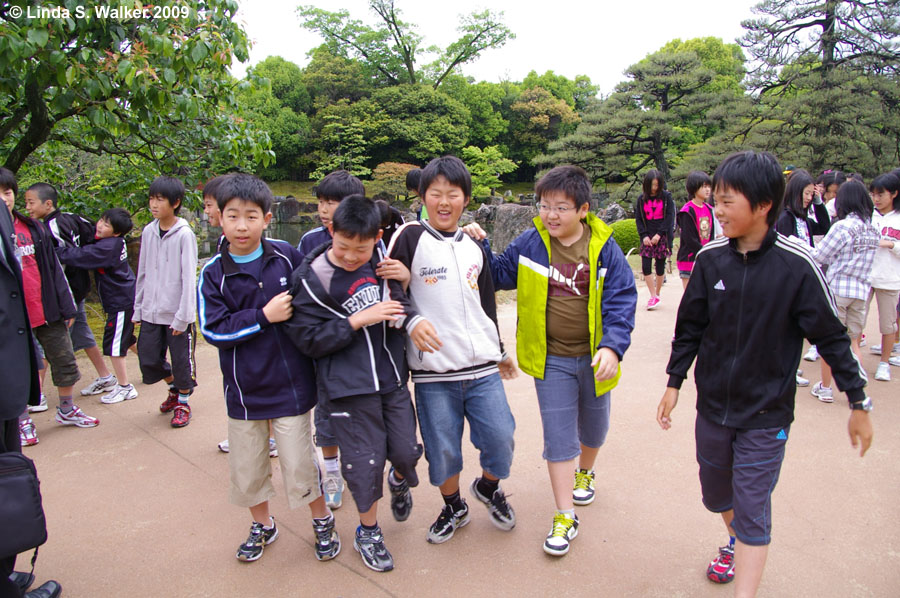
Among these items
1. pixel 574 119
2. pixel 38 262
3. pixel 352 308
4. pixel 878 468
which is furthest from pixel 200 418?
pixel 574 119

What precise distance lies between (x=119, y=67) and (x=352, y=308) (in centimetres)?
253

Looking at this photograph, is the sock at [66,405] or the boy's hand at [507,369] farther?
the sock at [66,405]

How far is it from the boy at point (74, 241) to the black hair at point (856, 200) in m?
5.32

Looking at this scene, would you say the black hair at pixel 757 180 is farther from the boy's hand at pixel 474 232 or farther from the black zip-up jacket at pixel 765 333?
the boy's hand at pixel 474 232

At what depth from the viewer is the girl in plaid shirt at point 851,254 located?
3918 millimetres

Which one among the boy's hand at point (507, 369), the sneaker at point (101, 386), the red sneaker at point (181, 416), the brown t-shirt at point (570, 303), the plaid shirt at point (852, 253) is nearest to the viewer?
the brown t-shirt at point (570, 303)

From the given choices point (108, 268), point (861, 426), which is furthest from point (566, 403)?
point (108, 268)

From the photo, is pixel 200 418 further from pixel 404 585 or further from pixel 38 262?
pixel 404 585

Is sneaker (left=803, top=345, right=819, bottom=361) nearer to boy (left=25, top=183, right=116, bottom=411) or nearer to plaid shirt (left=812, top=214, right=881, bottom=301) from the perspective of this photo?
plaid shirt (left=812, top=214, right=881, bottom=301)

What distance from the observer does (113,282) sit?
400 centimetres

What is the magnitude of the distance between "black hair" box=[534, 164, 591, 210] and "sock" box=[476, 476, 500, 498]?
123 centimetres

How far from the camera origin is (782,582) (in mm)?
2117

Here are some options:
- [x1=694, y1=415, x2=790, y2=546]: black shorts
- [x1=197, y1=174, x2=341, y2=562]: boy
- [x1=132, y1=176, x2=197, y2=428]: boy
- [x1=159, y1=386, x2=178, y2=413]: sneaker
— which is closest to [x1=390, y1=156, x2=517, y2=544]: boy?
[x1=197, y1=174, x2=341, y2=562]: boy

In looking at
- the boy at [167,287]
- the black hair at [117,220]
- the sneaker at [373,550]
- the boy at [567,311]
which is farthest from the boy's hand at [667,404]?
the black hair at [117,220]
